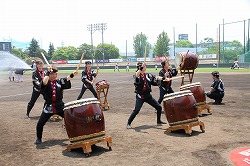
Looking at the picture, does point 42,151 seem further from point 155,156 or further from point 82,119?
point 155,156

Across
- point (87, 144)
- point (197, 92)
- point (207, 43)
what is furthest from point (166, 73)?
point (207, 43)

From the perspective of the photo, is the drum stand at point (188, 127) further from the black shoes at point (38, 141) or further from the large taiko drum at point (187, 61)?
the large taiko drum at point (187, 61)

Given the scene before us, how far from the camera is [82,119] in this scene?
21.4 feet

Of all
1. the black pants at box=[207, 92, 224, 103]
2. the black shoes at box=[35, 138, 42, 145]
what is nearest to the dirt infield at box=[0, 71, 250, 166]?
the black shoes at box=[35, 138, 42, 145]

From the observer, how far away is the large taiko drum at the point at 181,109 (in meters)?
7.89

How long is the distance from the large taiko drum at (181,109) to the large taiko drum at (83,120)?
7.33 feet

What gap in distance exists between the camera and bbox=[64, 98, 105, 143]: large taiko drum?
6539 millimetres

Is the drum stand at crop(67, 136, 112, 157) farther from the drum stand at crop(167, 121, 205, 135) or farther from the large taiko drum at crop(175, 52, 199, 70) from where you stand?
the large taiko drum at crop(175, 52, 199, 70)

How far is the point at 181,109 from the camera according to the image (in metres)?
7.89

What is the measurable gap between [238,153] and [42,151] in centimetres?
422

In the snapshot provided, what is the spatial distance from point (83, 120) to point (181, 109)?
275 cm

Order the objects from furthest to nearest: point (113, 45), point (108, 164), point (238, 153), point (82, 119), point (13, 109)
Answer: point (113, 45) → point (13, 109) → point (82, 119) → point (238, 153) → point (108, 164)

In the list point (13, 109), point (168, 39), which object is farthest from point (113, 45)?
point (13, 109)

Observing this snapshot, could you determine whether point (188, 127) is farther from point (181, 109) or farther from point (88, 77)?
point (88, 77)
